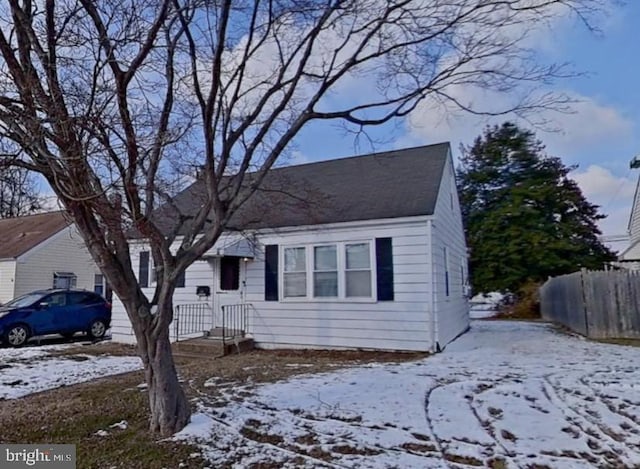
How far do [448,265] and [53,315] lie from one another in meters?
10.8

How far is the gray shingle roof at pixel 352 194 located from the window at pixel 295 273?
67cm

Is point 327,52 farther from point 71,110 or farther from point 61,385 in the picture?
point 61,385

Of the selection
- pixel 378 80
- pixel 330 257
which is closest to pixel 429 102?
pixel 378 80

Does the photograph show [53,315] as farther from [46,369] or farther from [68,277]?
[68,277]

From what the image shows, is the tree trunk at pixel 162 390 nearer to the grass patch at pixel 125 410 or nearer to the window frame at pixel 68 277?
the grass patch at pixel 125 410

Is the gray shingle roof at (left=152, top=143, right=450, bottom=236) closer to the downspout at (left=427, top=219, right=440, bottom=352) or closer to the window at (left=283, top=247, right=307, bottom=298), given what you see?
the downspout at (left=427, top=219, right=440, bottom=352)

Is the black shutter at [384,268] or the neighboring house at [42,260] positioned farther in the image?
the neighboring house at [42,260]

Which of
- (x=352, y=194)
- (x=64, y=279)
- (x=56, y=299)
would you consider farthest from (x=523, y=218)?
(x=64, y=279)

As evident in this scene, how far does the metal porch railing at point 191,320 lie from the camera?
37.1 feet

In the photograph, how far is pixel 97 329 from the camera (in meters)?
13.8

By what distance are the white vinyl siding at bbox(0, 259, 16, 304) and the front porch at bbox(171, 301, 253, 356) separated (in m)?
11.4

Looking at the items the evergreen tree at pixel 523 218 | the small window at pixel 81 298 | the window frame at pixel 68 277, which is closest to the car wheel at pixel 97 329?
the small window at pixel 81 298

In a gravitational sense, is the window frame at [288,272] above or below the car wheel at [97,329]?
above

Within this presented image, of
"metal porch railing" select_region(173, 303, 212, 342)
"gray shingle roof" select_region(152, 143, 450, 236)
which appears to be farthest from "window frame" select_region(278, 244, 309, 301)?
"metal porch railing" select_region(173, 303, 212, 342)
